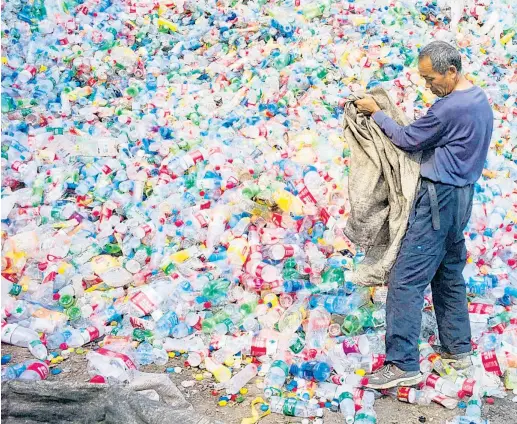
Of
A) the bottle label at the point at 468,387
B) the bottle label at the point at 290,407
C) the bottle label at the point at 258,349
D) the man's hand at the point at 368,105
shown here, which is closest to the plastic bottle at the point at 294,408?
the bottle label at the point at 290,407

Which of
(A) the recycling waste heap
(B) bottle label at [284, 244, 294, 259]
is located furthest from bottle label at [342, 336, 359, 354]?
(B) bottle label at [284, 244, 294, 259]

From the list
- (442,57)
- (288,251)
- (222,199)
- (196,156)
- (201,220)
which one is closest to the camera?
(442,57)

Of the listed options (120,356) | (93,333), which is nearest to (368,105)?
(120,356)

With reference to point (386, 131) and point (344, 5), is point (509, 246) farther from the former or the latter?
point (344, 5)

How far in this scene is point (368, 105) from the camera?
350 centimetres

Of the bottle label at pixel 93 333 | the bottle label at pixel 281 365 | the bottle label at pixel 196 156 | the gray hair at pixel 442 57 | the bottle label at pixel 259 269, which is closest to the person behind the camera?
the gray hair at pixel 442 57

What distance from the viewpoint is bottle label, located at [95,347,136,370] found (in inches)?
148

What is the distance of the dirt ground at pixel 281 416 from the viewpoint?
136 inches

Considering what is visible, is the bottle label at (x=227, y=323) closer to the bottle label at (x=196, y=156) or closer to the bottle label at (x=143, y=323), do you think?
→ the bottle label at (x=143, y=323)

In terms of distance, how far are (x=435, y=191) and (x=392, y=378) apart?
40.8 inches

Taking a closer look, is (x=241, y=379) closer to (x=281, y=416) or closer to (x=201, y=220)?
(x=281, y=416)

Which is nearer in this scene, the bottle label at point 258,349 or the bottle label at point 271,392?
the bottle label at point 271,392

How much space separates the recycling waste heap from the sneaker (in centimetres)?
8

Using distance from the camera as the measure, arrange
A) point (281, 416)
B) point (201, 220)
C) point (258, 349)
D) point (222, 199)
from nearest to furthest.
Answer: point (281, 416)
point (258, 349)
point (201, 220)
point (222, 199)
